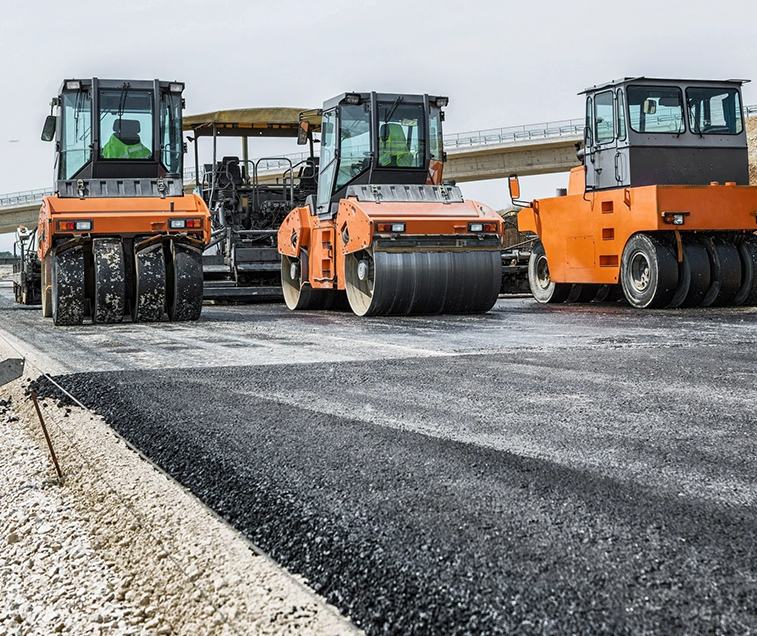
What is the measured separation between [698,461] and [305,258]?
1036 centimetres

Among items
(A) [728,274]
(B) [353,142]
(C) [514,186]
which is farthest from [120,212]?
(A) [728,274]

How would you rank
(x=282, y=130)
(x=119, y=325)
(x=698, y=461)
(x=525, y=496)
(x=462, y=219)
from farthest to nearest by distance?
(x=282, y=130) < (x=462, y=219) < (x=119, y=325) < (x=698, y=461) < (x=525, y=496)

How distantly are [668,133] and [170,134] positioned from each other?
6094 mm

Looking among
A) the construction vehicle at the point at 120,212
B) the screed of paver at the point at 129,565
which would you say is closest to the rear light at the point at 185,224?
the construction vehicle at the point at 120,212

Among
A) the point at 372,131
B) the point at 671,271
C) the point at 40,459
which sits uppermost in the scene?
the point at 372,131

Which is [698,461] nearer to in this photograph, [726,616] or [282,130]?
[726,616]

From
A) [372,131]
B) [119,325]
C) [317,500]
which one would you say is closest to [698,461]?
[317,500]

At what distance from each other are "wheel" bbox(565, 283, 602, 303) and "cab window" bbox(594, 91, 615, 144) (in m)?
2.28

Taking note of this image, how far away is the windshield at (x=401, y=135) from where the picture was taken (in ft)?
40.2

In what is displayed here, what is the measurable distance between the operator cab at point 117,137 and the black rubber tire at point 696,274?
234 inches

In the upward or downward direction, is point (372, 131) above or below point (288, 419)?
above

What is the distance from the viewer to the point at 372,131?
40.0 feet

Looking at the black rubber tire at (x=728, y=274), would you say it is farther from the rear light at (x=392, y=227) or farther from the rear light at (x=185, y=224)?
the rear light at (x=185, y=224)

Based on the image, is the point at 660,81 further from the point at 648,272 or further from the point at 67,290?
the point at 67,290
